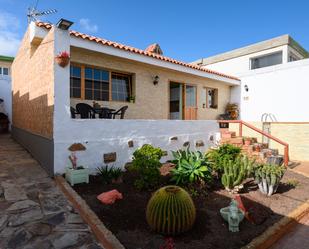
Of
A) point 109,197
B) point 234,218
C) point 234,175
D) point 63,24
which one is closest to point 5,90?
point 63,24

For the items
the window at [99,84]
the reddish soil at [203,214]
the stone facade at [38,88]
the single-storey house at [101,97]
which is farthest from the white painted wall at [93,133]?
the window at [99,84]

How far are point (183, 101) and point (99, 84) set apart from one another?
460 cm

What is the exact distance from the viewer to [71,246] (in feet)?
10.6

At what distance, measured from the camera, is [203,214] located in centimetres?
426

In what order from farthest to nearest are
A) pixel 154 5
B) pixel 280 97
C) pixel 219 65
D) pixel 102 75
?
pixel 219 65 → pixel 154 5 → pixel 280 97 → pixel 102 75

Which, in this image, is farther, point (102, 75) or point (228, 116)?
point (228, 116)

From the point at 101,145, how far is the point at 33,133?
9.27ft

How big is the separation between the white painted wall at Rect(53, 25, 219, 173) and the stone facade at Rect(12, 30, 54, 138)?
0.24m

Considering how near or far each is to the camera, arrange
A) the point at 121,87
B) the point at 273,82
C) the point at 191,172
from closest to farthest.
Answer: the point at 191,172 → the point at 121,87 → the point at 273,82

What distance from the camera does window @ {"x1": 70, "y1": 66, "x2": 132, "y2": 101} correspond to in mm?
8250

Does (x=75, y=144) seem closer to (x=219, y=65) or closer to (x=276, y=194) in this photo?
(x=276, y=194)

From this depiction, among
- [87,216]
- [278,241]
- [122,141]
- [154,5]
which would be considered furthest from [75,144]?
[154,5]

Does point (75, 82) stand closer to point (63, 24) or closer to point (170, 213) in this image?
point (63, 24)

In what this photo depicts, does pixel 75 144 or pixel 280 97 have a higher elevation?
pixel 280 97
